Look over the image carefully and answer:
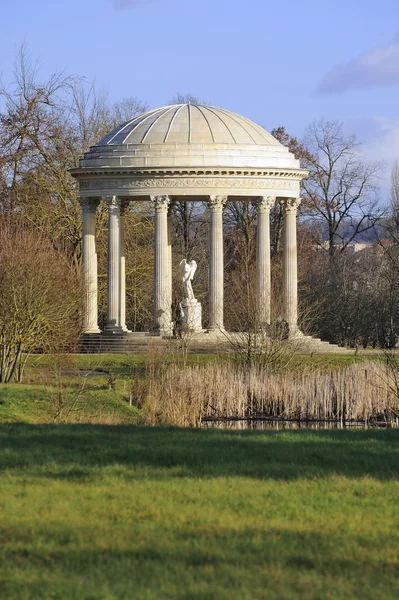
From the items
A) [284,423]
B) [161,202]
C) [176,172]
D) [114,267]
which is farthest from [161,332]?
[284,423]

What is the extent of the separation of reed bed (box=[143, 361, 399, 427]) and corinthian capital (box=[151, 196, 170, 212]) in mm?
28257

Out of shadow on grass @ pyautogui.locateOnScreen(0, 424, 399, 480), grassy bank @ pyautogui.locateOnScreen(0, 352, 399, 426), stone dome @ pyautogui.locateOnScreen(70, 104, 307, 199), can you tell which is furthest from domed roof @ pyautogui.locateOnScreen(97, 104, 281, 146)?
shadow on grass @ pyautogui.locateOnScreen(0, 424, 399, 480)

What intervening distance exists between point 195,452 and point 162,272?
46.8m

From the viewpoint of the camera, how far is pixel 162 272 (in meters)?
68.2

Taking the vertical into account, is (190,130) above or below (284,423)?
above

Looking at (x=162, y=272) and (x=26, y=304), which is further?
(x=162, y=272)

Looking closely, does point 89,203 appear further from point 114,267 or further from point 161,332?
point 161,332

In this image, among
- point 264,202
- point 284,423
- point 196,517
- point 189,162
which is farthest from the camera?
point 264,202

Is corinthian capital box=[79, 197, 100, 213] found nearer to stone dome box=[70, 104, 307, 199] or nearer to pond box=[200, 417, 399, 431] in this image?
stone dome box=[70, 104, 307, 199]

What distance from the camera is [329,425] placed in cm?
3594

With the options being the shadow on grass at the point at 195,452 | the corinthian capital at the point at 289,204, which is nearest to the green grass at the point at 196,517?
the shadow on grass at the point at 195,452

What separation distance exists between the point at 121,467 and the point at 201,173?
47238 millimetres

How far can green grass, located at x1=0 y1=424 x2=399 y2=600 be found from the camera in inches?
516

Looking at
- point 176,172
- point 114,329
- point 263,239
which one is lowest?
point 114,329
